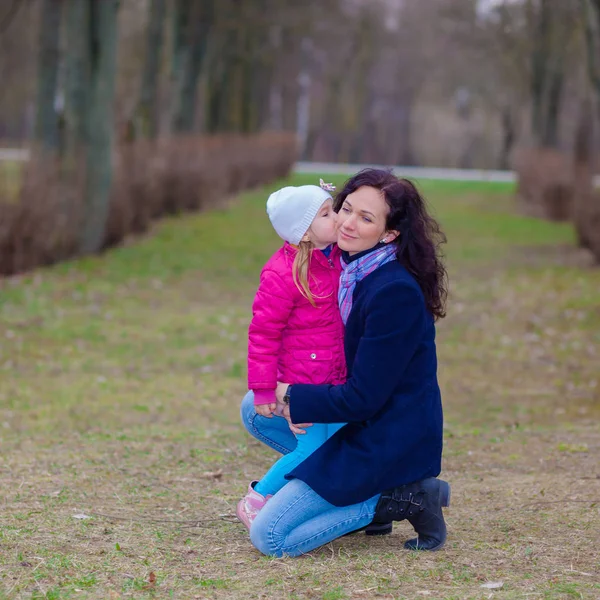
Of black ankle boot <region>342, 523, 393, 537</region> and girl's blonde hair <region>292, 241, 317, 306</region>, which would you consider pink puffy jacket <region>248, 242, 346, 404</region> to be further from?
black ankle boot <region>342, 523, 393, 537</region>

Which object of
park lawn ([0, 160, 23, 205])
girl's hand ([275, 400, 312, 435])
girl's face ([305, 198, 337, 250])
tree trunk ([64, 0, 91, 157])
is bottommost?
girl's hand ([275, 400, 312, 435])

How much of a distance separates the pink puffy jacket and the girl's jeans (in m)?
0.39

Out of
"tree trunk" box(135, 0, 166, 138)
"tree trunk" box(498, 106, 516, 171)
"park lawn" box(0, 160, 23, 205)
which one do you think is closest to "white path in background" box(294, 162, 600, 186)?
"tree trunk" box(498, 106, 516, 171)

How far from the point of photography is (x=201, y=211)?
966 inches

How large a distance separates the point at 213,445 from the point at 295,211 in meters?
2.60

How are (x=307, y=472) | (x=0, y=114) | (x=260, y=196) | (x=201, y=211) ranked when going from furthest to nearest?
(x=0, y=114)
(x=260, y=196)
(x=201, y=211)
(x=307, y=472)

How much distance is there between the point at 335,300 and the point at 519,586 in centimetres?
121

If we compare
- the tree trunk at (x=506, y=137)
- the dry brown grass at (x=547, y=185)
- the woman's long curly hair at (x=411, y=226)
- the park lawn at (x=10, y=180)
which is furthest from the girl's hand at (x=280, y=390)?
the tree trunk at (x=506, y=137)

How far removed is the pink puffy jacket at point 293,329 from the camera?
12.9ft

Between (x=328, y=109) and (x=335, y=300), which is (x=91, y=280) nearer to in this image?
(x=335, y=300)

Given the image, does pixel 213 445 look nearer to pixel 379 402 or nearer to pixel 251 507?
pixel 251 507

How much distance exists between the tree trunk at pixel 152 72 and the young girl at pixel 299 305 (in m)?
17.8

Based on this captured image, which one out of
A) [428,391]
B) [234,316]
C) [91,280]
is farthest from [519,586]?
[91,280]

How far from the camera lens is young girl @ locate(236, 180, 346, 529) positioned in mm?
3926
